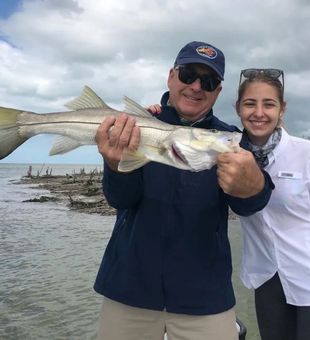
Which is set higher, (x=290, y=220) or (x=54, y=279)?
(x=290, y=220)

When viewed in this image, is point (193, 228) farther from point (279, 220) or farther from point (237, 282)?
point (237, 282)

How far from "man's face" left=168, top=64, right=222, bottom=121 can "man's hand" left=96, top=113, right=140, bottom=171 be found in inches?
26.3

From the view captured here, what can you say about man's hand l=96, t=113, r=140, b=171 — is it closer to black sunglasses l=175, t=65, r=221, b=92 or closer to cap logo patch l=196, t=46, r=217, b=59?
black sunglasses l=175, t=65, r=221, b=92

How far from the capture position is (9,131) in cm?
371

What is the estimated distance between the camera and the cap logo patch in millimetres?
3831

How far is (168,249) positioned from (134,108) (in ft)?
3.99

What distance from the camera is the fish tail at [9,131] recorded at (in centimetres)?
368

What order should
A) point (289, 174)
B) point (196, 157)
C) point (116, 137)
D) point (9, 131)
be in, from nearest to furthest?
point (196, 157) < point (116, 137) < point (9, 131) < point (289, 174)

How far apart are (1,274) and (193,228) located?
1175 cm

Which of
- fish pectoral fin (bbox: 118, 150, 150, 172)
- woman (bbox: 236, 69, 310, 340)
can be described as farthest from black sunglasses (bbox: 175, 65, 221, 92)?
fish pectoral fin (bbox: 118, 150, 150, 172)

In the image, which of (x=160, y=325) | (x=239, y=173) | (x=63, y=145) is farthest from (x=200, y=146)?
(x=160, y=325)

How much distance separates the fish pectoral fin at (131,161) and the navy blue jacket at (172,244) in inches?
5.6

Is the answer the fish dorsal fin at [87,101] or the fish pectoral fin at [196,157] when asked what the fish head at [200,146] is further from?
the fish dorsal fin at [87,101]

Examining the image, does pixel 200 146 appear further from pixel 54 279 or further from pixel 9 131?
pixel 54 279
